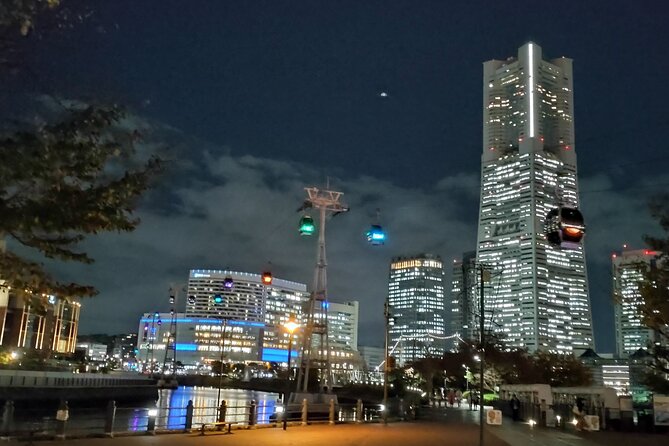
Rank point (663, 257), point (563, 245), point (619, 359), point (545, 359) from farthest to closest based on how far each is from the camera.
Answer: point (619, 359), point (545, 359), point (663, 257), point (563, 245)

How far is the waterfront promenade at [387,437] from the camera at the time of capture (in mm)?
20438

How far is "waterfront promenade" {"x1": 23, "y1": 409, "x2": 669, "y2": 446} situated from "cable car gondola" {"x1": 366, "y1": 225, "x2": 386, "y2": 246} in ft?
22.7

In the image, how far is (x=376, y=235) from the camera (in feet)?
76.7

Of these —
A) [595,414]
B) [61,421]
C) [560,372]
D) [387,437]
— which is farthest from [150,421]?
[560,372]

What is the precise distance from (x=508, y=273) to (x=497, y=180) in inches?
3231

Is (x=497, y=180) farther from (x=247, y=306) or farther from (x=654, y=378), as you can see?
Answer: (x=247, y=306)

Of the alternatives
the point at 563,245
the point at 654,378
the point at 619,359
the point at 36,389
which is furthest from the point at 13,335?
the point at 619,359

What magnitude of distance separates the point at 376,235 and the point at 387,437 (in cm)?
766

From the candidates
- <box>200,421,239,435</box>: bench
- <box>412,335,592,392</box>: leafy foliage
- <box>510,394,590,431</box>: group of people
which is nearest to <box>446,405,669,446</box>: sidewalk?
<box>510,394,590,431</box>: group of people

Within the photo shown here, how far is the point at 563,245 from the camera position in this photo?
17.2 metres

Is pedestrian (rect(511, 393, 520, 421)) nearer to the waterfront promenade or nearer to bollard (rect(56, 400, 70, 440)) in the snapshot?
the waterfront promenade

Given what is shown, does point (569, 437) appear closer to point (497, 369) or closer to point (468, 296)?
point (497, 369)

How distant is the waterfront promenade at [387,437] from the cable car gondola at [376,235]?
693 centimetres

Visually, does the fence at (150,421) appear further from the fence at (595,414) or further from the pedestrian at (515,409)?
the pedestrian at (515,409)
